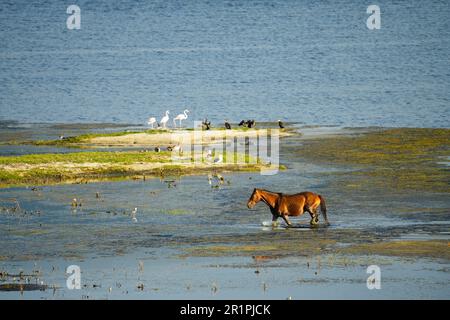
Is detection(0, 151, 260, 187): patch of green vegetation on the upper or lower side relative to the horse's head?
upper

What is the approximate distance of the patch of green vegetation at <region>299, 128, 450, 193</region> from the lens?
40906 millimetres

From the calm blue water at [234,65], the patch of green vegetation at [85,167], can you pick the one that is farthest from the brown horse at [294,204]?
the calm blue water at [234,65]

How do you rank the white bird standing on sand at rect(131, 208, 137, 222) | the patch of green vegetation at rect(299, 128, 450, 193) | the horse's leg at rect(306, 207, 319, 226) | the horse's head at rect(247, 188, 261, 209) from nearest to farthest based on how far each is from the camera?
the horse's leg at rect(306, 207, 319, 226)
the horse's head at rect(247, 188, 261, 209)
the white bird standing on sand at rect(131, 208, 137, 222)
the patch of green vegetation at rect(299, 128, 450, 193)

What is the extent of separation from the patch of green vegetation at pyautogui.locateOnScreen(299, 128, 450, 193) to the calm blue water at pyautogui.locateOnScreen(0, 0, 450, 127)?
6646 mm

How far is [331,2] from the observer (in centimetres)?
18862

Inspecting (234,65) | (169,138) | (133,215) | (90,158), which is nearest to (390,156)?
(169,138)

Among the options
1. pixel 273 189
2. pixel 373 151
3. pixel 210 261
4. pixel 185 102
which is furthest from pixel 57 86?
pixel 210 261

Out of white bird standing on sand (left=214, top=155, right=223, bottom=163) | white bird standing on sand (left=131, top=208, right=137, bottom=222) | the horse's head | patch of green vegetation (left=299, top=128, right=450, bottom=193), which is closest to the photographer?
the horse's head

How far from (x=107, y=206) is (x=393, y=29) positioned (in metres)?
104

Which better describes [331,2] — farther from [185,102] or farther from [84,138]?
[84,138]

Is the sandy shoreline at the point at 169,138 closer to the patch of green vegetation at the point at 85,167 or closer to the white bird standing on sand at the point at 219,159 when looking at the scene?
the patch of green vegetation at the point at 85,167

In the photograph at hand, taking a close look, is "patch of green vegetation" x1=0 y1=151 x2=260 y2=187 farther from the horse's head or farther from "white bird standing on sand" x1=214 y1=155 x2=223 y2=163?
the horse's head

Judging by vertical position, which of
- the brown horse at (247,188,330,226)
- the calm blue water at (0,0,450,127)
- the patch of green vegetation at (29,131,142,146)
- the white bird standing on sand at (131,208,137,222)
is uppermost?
the calm blue water at (0,0,450,127)

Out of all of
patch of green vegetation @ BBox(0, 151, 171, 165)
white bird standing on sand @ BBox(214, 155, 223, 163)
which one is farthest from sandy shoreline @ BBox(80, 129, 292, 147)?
white bird standing on sand @ BBox(214, 155, 223, 163)
